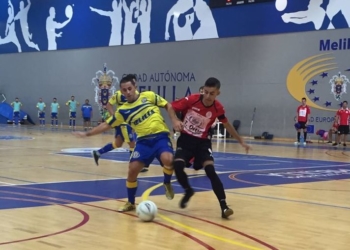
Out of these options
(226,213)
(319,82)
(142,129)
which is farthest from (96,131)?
(319,82)

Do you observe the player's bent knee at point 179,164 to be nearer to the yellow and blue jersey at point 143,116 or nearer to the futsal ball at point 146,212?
the yellow and blue jersey at point 143,116

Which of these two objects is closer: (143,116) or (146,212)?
(146,212)

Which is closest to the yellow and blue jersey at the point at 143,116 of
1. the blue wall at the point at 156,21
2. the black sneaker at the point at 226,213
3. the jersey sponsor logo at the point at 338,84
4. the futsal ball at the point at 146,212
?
the futsal ball at the point at 146,212

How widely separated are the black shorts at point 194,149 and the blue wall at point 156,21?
67.6 feet

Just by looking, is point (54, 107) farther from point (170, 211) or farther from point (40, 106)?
point (170, 211)

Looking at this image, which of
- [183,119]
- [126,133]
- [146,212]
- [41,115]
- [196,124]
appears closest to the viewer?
[146,212]

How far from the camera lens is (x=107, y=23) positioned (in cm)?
3641

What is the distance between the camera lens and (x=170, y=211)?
25.4 feet

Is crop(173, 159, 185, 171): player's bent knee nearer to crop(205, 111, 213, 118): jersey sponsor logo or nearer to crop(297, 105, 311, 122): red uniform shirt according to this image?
crop(205, 111, 213, 118): jersey sponsor logo

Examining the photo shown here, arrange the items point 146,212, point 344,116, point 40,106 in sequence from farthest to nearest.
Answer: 1. point 40,106
2. point 344,116
3. point 146,212

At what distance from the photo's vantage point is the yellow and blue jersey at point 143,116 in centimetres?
786

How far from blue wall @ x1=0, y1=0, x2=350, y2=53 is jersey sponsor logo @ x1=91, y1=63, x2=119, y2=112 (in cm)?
183

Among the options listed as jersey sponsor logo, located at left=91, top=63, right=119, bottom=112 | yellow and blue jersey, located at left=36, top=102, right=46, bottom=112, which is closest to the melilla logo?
jersey sponsor logo, located at left=91, top=63, right=119, bottom=112

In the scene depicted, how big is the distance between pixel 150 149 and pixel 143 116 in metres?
0.46
